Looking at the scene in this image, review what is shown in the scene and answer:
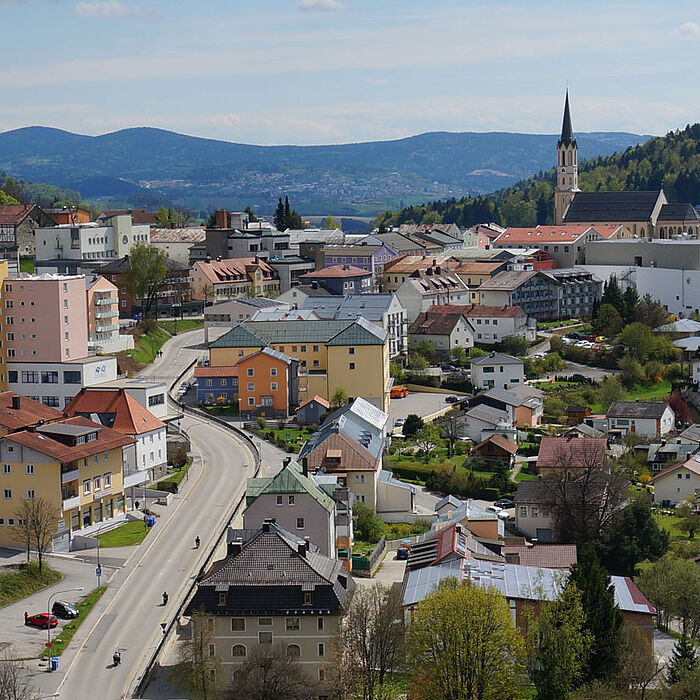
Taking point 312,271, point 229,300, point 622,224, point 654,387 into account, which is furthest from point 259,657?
point 622,224

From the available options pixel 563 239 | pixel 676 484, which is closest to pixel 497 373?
pixel 676 484

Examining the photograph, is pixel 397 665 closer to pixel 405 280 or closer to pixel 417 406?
pixel 417 406

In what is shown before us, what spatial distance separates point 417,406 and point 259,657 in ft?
87.4

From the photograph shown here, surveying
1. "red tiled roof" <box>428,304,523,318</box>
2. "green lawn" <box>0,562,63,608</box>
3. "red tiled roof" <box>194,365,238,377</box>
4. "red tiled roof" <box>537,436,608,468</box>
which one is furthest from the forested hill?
"green lawn" <box>0,562,63,608</box>

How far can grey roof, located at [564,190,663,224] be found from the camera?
8769 centimetres

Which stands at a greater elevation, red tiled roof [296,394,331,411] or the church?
the church

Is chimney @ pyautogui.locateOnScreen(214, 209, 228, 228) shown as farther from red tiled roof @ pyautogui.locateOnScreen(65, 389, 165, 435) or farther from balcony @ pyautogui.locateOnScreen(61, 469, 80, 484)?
balcony @ pyautogui.locateOnScreen(61, 469, 80, 484)

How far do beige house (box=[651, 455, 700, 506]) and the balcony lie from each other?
17.3 metres

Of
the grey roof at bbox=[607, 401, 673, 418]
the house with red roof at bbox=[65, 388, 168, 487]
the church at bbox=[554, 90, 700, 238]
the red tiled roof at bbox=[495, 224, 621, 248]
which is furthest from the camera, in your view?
the church at bbox=[554, 90, 700, 238]

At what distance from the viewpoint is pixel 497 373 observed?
53.2 metres

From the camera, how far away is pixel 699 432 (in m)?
46.1

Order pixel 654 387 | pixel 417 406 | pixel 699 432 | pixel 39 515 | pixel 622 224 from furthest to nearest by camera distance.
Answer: pixel 622 224 → pixel 654 387 → pixel 417 406 → pixel 699 432 → pixel 39 515

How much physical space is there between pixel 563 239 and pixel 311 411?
36.8m

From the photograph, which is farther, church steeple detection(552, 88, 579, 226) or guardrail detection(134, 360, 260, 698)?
church steeple detection(552, 88, 579, 226)
